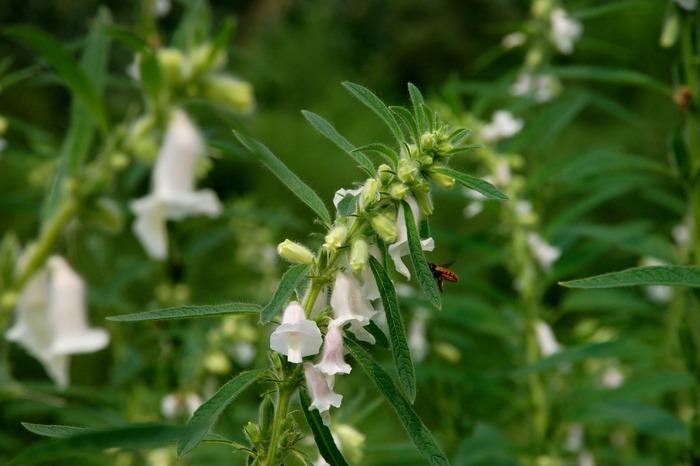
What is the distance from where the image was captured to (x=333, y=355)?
61cm

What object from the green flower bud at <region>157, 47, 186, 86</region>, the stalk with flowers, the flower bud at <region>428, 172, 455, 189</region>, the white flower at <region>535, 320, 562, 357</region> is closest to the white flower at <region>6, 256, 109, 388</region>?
the green flower bud at <region>157, 47, 186, 86</region>

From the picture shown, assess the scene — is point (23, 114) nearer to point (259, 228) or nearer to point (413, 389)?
point (259, 228)

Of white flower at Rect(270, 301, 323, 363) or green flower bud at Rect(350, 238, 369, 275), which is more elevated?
green flower bud at Rect(350, 238, 369, 275)

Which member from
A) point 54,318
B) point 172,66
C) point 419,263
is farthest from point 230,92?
point 419,263

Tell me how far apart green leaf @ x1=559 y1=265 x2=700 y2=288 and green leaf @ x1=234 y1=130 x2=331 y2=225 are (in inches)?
7.9

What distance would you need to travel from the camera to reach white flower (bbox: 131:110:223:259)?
3.34 ft

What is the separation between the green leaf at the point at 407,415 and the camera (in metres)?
0.57

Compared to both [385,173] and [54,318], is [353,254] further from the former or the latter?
[54,318]

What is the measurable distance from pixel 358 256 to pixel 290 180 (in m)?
0.09

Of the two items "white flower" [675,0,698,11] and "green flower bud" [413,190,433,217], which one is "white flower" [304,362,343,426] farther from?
"white flower" [675,0,698,11]

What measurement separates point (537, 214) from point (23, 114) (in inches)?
191

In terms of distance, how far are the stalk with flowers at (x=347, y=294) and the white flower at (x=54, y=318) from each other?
48 centimetres

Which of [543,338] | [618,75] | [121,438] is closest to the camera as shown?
[121,438]

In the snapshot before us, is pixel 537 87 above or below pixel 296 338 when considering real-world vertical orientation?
above
